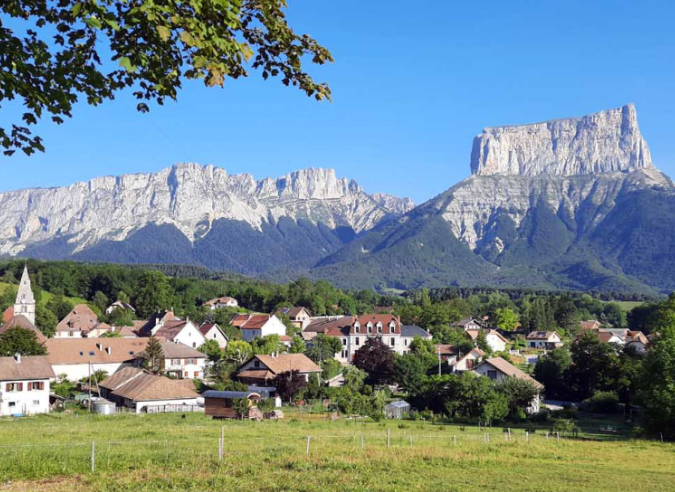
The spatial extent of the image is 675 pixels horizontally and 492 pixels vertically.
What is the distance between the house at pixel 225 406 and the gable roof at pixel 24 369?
45.5 feet

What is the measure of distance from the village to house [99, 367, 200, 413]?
0.08 metres

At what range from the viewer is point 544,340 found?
11975 centimetres

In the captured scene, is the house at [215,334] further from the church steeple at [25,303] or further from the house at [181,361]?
the church steeple at [25,303]

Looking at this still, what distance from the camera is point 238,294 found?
159 m

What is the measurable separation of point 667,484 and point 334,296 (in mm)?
140892

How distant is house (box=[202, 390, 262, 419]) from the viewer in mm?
46594

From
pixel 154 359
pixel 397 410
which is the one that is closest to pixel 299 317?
pixel 154 359

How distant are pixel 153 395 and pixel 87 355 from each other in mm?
20785

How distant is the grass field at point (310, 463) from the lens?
56.2 ft

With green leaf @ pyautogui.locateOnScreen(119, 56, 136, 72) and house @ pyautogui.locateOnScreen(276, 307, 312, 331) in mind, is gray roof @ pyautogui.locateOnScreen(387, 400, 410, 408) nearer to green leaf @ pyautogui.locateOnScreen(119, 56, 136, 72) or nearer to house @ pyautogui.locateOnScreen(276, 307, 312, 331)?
green leaf @ pyautogui.locateOnScreen(119, 56, 136, 72)

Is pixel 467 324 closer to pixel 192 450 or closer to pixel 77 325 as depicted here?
pixel 77 325

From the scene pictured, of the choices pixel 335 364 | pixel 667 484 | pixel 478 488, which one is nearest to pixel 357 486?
pixel 478 488

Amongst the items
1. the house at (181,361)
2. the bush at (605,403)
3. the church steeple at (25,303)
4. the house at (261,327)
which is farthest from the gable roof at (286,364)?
the church steeple at (25,303)

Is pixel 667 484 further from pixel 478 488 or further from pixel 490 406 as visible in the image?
pixel 490 406
